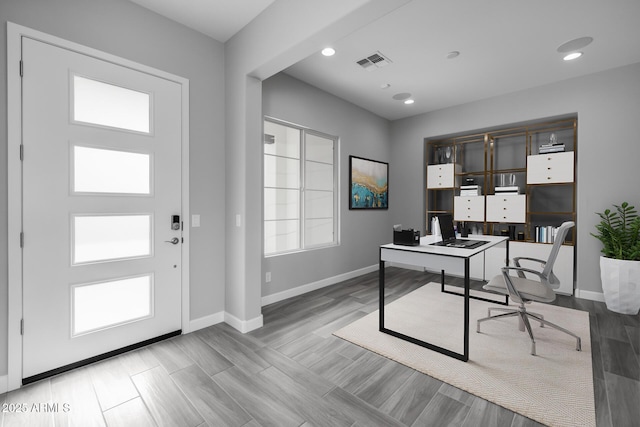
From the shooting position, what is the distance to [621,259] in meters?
3.25

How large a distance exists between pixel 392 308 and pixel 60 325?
3.05 metres

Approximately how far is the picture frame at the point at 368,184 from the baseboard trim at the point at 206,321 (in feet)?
8.57

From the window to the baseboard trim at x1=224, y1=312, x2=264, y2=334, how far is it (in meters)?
0.94

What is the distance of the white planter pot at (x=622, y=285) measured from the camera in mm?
3150

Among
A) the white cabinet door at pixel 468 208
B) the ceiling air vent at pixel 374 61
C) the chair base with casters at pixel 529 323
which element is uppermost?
the ceiling air vent at pixel 374 61

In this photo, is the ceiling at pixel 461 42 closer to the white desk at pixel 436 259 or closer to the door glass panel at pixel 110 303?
the white desk at pixel 436 259

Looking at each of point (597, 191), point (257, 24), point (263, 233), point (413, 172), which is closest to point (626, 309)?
point (597, 191)

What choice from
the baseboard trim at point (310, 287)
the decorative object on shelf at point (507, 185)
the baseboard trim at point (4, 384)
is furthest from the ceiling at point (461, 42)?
the baseboard trim at point (4, 384)

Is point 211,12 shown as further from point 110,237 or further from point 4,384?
point 4,384

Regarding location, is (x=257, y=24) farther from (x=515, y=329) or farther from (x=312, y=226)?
(x=515, y=329)

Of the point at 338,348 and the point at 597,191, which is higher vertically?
the point at 597,191

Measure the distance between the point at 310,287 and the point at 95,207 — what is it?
2.69 metres

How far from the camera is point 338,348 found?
247 centimetres

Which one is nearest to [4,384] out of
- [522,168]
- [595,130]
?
[522,168]
